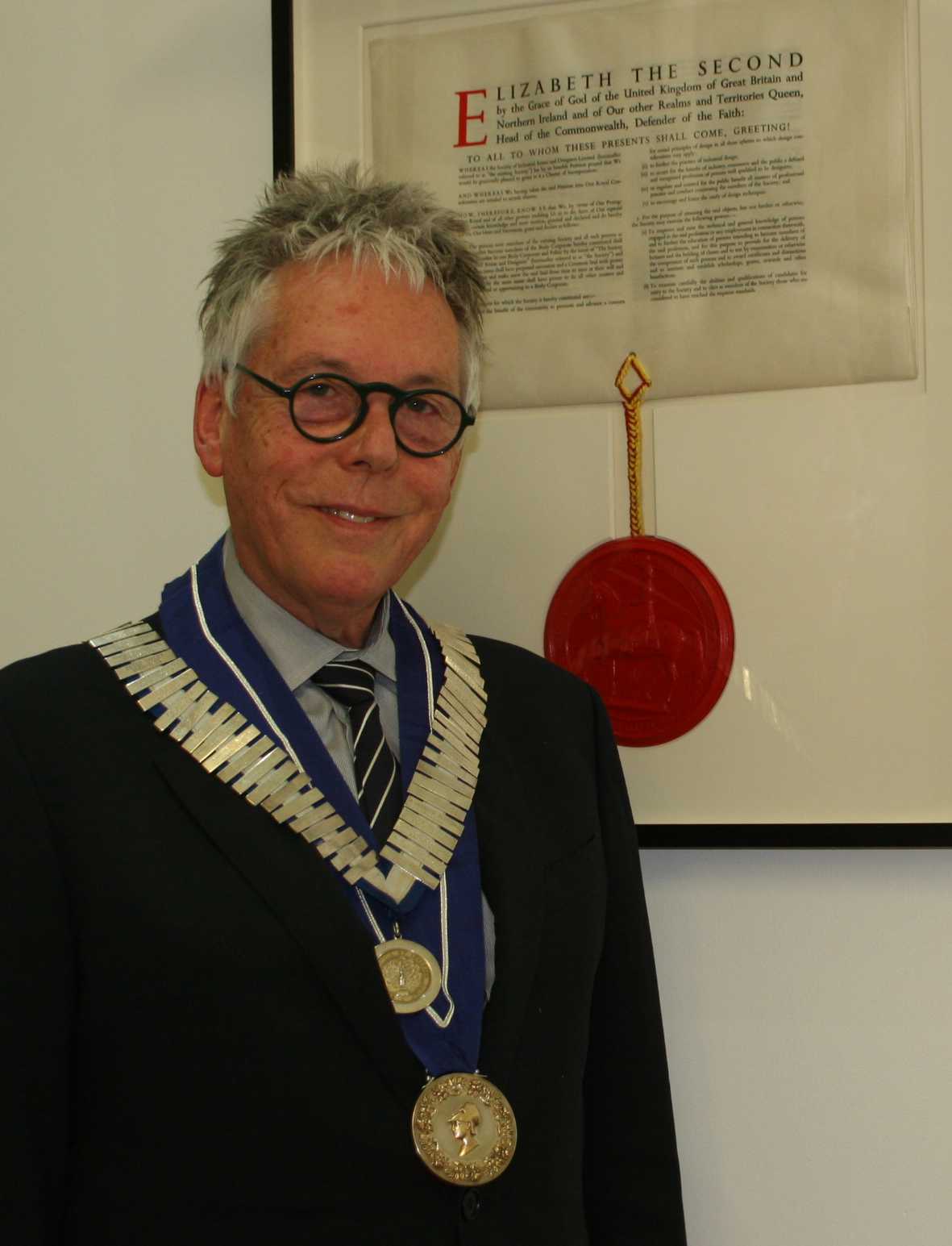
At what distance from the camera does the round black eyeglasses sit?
105 cm

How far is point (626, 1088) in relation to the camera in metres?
1.22

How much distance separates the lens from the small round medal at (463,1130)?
950 millimetres

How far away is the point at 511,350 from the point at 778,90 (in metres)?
0.38

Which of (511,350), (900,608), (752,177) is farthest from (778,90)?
(900,608)

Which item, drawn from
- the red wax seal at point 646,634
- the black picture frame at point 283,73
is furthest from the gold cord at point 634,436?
the black picture frame at point 283,73

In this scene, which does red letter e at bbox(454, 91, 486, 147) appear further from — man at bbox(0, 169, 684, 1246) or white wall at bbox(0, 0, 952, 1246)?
man at bbox(0, 169, 684, 1246)

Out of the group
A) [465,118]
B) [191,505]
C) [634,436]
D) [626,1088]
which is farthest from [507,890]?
[465,118]

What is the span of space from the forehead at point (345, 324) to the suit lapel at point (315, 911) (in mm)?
346

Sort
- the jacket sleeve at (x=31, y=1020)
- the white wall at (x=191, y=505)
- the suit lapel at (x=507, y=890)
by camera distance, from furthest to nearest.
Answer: the white wall at (x=191, y=505) < the suit lapel at (x=507, y=890) < the jacket sleeve at (x=31, y=1020)

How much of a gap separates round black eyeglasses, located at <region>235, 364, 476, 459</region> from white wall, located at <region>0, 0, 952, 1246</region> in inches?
12.4

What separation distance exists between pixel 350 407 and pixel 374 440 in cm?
4

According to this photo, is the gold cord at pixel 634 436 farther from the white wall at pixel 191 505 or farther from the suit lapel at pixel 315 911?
the suit lapel at pixel 315 911

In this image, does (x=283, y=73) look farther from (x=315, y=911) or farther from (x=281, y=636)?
(x=315, y=911)

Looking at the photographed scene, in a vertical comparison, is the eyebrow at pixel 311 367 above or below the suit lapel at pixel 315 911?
above
